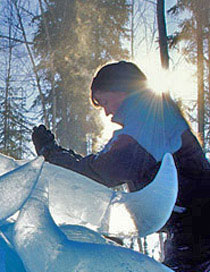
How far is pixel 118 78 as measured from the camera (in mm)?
1181

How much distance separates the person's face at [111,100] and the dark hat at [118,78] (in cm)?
1

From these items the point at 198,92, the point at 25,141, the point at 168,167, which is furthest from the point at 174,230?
the point at 25,141

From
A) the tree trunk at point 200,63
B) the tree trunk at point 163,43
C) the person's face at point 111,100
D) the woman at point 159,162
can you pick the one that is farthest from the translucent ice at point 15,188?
the tree trunk at point 200,63

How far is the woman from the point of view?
3.11 ft

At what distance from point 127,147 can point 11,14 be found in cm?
882

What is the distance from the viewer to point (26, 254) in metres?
0.28

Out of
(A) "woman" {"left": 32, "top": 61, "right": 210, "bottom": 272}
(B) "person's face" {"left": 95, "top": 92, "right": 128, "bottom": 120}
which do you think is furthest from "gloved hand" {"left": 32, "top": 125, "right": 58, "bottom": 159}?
(B) "person's face" {"left": 95, "top": 92, "right": 128, "bottom": 120}

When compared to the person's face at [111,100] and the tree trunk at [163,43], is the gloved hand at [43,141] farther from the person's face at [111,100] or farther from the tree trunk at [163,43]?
the tree trunk at [163,43]

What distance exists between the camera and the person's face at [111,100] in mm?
1132

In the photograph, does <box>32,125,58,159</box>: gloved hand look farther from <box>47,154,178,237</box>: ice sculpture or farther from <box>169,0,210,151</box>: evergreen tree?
<box>169,0,210,151</box>: evergreen tree

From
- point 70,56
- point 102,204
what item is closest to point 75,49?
point 70,56

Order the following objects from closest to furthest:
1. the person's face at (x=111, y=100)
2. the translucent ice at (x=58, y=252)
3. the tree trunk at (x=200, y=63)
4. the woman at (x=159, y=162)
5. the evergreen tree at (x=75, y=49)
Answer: the translucent ice at (x=58, y=252)
the woman at (x=159, y=162)
the person's face at (x=111, y=100)
the tree trunk at (x=200, y=63)
the evergreen tree at (x=75, y=49)

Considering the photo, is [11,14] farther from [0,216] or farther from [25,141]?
[0,216]

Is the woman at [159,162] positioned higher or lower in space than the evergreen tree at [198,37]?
lower
